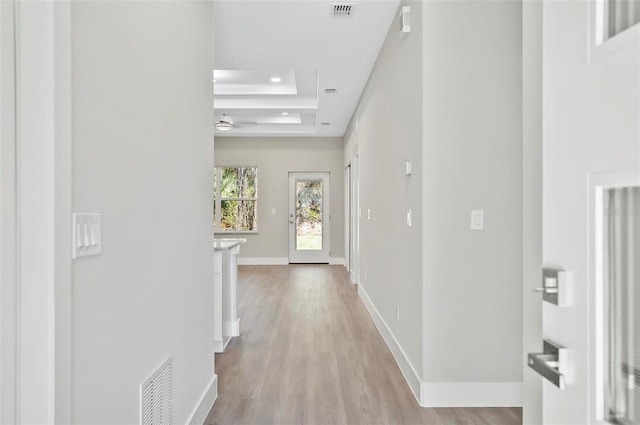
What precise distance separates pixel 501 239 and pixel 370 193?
8.20ft

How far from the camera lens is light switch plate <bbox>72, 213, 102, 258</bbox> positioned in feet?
3.66

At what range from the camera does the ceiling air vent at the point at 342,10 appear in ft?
10.8

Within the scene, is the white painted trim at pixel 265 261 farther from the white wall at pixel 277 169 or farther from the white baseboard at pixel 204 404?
the white baseboard at pixel 204 404

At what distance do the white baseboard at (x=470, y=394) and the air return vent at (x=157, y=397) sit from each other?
1468mm

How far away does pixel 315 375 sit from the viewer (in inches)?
120

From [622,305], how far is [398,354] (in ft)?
9.06

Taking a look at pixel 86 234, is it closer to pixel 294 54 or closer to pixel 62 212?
pixel 62 212

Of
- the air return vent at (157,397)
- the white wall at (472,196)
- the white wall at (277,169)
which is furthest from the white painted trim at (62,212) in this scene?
the white wall at (277,169)

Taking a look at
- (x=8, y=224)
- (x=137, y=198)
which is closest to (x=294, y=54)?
(x=137, y=198)

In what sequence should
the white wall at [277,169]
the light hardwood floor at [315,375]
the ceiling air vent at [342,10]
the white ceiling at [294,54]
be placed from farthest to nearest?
the white wall at [277,169]
the white ceiling at [294,54]
the ceiling air vent at [342,10]
the light hardwood floor at [315,375]

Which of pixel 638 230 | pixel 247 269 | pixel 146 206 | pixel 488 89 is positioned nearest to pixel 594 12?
pixel 638 230

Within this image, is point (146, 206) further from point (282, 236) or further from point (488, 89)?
point (282, 236)

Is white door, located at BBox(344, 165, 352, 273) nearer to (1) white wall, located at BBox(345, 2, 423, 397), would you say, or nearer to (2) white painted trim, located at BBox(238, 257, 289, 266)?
(2) white painted trim, located at BBox(238, 257, 289, 266)

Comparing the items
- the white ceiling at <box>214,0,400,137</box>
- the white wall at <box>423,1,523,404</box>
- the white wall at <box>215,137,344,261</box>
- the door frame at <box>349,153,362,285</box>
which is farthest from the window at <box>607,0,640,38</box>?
the white wall at <box>215,137,344,261</box>
